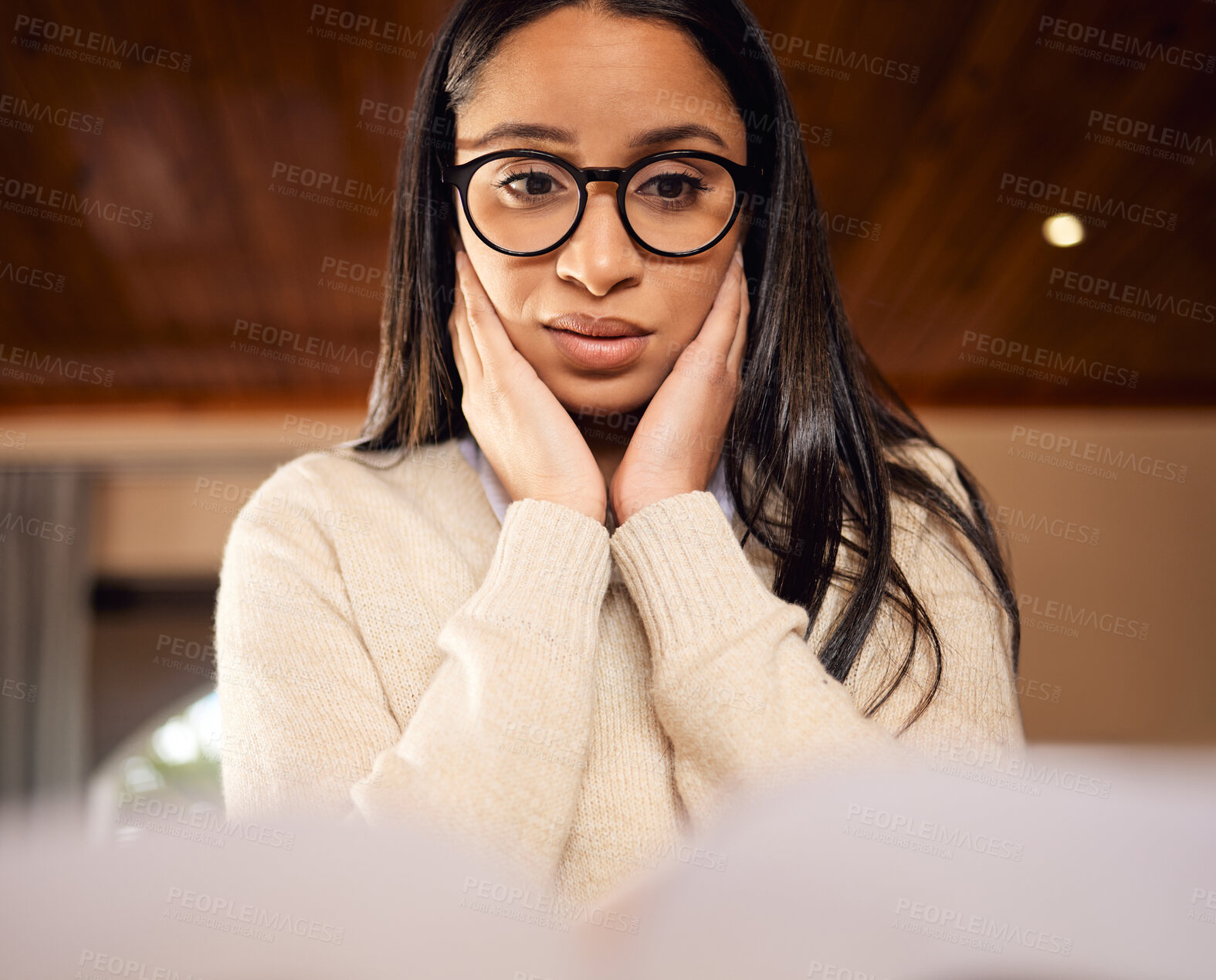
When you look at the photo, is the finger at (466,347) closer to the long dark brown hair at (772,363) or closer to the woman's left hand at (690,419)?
the long dark brown hair at (772,363)

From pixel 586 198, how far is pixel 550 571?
37 cm

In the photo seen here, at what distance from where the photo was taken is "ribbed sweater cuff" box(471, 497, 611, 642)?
806mm

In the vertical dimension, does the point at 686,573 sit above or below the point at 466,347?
below

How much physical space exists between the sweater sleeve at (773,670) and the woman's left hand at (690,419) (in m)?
0.05

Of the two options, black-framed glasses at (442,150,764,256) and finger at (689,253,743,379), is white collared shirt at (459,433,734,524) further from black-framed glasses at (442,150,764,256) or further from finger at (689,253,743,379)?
black-framed glasses at (442,150,764,256)

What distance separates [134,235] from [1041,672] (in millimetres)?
4114

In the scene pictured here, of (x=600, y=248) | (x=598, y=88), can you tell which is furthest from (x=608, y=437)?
(x=598, y=88)

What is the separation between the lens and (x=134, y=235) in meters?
3.01

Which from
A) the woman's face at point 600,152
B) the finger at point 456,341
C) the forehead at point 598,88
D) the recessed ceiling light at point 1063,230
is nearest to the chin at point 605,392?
the woman's face at point 600,152

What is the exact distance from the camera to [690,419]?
96 centimetres

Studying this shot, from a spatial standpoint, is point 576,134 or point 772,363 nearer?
point 576,134

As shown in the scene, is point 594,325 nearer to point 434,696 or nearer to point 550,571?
point 550,571

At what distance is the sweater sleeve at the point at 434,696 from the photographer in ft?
2.31

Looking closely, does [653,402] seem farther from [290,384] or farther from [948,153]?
[290,384]
